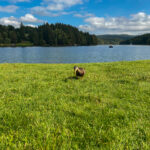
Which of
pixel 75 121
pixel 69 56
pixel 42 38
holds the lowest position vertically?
pixel 75 121

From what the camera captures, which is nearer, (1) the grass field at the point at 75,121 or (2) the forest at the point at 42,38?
(1) the grass field at the point at 75,121

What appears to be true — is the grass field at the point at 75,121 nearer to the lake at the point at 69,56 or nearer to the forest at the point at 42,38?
the lake at the point at 69,56

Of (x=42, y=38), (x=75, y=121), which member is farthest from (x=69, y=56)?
(x=42, y=38)

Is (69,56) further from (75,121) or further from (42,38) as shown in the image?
(42,38)

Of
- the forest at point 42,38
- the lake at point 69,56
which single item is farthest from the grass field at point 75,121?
the forest at point 42,38

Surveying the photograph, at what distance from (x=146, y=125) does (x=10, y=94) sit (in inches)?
206

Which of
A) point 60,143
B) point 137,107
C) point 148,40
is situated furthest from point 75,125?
point 148,40

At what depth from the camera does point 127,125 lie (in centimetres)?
355

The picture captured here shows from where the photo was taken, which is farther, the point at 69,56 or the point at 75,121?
the point at 69,56

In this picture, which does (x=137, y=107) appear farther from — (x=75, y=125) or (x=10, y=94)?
(x=10, y=94)

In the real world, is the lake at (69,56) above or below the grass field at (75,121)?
above

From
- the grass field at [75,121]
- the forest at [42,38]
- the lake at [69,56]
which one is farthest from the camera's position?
the forest at [42,38]

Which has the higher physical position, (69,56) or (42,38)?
(42,38)

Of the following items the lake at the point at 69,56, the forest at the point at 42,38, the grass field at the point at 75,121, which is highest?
the forest at the point at 42,38
